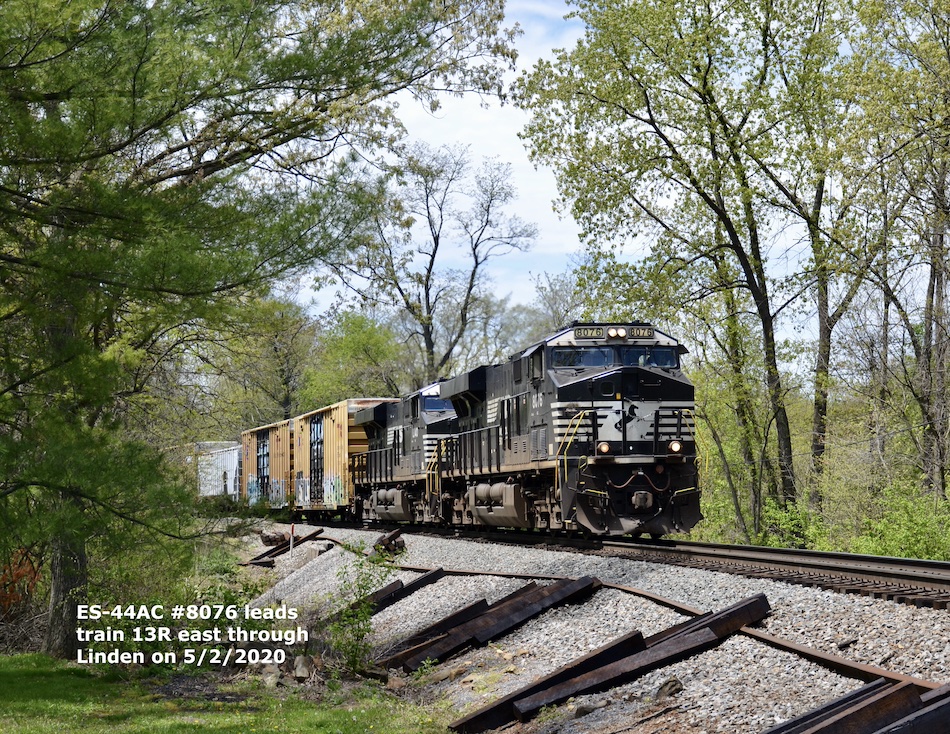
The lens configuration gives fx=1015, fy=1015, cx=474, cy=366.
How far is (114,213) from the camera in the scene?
24.7 ft

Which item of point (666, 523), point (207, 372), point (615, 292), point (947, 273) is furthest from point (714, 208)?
point (207, 372)

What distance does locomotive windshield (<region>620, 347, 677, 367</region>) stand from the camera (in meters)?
15.8

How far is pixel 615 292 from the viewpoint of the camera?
76.3ft

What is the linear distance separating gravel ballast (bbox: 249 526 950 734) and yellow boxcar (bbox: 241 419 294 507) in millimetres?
19799

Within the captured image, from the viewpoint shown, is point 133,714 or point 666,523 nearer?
point 133,714

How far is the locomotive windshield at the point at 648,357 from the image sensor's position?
15.8 metres

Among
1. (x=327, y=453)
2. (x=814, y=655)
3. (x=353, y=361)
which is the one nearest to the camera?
(x=814, y=655)

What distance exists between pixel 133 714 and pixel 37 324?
364 centimetres

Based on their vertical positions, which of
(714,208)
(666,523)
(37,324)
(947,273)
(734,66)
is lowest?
(666,523)

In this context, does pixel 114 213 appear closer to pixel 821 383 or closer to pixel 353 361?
pixel 821 383

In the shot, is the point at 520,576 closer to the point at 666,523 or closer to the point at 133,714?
the point at 666,523

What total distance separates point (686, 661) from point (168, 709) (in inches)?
189

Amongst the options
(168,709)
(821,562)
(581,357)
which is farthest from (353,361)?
(168,709)

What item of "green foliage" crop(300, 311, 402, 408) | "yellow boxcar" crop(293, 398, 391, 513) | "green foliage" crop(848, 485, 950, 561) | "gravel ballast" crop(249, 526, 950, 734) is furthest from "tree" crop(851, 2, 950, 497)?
"green foliage" crop(300, 311, 402, 408)
